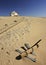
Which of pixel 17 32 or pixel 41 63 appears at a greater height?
pixel 17 32

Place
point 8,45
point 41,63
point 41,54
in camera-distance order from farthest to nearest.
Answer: point 8,45 → point 41,54 → point 41,63

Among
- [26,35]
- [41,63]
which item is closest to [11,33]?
[26,35]

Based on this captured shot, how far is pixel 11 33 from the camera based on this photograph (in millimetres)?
11469

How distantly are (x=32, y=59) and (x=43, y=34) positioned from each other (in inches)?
150

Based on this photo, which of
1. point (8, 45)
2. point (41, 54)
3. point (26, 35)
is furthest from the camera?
point (26, 35)

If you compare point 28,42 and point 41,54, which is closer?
point 41,54

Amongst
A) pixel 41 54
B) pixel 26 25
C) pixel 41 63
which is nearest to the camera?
pixel 41 63

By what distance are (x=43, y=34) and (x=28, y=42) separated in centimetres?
196

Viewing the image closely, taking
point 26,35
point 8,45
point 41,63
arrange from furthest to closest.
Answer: point 26,35
point 8,45
point 41,63

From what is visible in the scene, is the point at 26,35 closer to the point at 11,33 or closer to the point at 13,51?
the point at 11,33

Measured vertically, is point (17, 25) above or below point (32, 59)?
above

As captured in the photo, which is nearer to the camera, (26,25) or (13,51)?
(13,51)

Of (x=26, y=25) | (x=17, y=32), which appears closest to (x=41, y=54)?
(x=17, y=32)

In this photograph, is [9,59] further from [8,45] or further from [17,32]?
[17,32]
